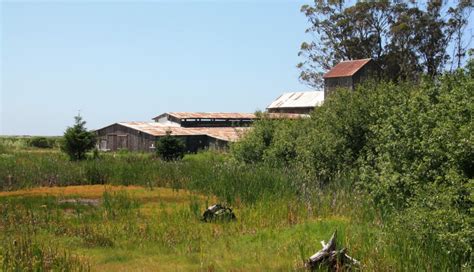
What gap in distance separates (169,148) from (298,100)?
17.7m

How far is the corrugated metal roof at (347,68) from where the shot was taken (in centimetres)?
4203

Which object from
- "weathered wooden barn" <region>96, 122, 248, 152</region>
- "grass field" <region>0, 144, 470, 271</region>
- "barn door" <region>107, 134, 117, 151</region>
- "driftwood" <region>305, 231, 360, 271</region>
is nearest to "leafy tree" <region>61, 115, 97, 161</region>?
"weathered wooden barn" <region>96, 122, 248, 152</region>

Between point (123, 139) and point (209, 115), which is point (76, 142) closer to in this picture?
point (123, 139)

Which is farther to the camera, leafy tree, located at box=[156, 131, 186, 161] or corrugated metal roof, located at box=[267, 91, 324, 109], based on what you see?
corrugated metal roof, located at box=[267, 91, 324, 109]

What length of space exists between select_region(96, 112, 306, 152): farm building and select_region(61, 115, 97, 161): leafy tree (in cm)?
770

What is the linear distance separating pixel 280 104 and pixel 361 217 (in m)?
41.7

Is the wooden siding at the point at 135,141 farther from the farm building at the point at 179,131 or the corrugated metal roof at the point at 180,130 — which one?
the corrugated metal roof at the point at 180,130

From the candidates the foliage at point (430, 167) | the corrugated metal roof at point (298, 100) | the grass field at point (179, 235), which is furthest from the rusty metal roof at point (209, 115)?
the grass field at point (179, 235)

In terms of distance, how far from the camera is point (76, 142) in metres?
34.6

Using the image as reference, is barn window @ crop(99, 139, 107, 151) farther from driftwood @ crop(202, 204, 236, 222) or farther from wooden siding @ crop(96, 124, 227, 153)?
driftwood @ crop(202, 204, 236, 222)

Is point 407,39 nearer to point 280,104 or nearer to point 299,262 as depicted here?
point 280,104

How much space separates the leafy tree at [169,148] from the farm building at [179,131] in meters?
4.57

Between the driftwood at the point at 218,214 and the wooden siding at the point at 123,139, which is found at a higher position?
the wooden siding at the point at 123,139

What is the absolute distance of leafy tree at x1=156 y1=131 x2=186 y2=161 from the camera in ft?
117
